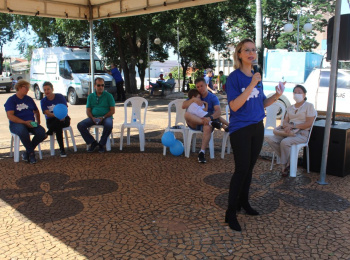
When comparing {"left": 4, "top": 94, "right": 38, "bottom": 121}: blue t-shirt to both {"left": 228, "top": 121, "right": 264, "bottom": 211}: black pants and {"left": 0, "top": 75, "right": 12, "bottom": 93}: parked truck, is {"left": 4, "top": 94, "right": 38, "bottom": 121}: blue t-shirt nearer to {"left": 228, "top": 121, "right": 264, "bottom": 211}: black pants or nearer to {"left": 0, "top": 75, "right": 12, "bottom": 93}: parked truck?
{"left": 228, "top": 121, "right": 264, "bottom": 211}: black pants

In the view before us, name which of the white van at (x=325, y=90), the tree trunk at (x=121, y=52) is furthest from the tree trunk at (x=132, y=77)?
the white van at (x=325, y=90)

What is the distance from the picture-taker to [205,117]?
5844mm

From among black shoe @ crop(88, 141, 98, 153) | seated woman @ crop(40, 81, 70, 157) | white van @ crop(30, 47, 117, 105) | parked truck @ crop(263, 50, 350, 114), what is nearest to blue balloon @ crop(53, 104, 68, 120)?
seated woman @ crop(40, 81, 70, 157)

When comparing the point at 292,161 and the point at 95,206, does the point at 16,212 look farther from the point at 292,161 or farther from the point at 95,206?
the point at 292,161


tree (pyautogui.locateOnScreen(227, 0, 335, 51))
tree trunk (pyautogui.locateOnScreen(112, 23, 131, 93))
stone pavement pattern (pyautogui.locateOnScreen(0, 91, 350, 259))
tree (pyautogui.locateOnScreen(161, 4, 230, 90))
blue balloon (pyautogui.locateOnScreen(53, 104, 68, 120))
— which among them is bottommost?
stone pavement pattern (pyautogui.locateOnScreen(0, 91, 350, 259))

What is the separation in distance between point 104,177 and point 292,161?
9.36 ft

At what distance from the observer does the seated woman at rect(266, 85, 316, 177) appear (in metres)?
5.00

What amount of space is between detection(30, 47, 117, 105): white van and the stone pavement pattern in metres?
10.7

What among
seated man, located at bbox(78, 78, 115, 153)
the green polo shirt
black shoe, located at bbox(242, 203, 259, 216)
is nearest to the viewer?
black shoe, located at bbox(242, 203, 259, 216)

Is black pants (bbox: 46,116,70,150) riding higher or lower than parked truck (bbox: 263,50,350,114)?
lower

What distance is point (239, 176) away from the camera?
3.26m

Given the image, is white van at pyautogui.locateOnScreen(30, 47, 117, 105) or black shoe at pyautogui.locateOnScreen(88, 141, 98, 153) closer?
black shoe at pyautogui.locateOnScreen(88, 141, 98, 153)

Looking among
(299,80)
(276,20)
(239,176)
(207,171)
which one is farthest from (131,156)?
(276,20)

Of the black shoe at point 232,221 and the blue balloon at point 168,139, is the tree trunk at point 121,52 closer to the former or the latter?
the blue balloon at point 168,139
